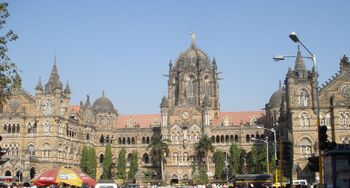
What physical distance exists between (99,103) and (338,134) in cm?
5465

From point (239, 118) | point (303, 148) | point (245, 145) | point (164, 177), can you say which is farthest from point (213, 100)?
point (303, 148)

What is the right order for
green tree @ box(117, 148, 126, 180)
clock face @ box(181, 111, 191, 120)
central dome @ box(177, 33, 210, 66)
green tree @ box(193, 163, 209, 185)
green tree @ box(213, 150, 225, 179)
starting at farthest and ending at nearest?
1. central dome @ box(177, 33, 210, 66)
2. clock face @ box(181, 111, 191, 120)
3. green tree @ box(117, 148, 126, 180)
4. green tree @ box(213, 150, 225, 179)
5. green tree @ box(193, 163, 209, 185)

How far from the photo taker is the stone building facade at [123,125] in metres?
95.2

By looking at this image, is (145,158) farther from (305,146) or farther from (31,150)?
(305,146)

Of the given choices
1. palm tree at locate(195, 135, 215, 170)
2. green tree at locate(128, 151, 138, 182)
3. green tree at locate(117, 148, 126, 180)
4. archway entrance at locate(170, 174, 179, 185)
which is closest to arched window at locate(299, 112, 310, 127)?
palm tree at locate(195, 135, 215, 170)

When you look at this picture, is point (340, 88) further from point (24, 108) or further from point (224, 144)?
point (24, 108)

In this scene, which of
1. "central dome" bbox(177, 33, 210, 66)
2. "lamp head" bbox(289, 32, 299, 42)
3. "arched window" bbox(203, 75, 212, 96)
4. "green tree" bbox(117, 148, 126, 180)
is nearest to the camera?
"lamp head" bbox(289, 32, 299, 42)

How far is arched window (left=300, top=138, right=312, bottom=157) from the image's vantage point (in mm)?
86000

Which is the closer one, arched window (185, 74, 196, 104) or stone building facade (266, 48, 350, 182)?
stone building facade (266, 48, 350, 182)

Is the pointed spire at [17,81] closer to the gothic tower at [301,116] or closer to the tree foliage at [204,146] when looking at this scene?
the gothic tower at [301,116]

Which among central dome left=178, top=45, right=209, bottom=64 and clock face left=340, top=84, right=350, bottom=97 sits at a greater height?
central dome left=178, top=45, right=209, bottom=64

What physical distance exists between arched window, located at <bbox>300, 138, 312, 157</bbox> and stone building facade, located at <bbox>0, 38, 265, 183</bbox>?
20.9 metres

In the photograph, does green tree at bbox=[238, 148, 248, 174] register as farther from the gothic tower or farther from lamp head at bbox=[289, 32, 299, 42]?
lamp head at bbox=[289, 32, 299, 42]

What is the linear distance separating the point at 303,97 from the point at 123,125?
4865cm
